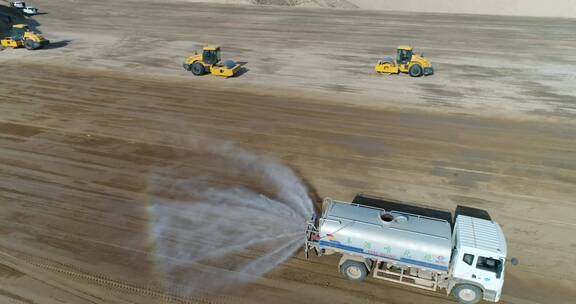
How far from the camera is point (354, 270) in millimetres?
11875

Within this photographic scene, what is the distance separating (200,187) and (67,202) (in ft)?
16.8

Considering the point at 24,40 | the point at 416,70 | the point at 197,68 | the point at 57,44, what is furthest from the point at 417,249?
the point at 57,44

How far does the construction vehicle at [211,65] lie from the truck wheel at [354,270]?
2139 centimetres

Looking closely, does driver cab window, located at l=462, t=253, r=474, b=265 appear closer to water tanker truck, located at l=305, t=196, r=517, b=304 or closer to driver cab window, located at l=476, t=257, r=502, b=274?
water tanker truck, located at l=305, t=196, r=517, b=304

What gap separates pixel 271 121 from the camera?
918 inches

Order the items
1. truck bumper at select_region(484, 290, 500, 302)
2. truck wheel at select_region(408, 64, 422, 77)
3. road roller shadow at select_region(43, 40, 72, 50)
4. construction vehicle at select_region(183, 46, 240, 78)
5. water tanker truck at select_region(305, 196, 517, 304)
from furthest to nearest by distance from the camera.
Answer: road roller shadow at select_region(43, 40, 72, 50), truck wheel at select_region(408, 64, 422, 77), construction vehicle at select_region(183, 46, 240, 78), truck bumper at select_region(484, 290, 500, 302), water tanker truck at select_region(305, 196, 517, 304)

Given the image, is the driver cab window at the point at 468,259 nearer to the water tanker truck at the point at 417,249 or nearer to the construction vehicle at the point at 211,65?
the water tanker truck at the point at 417,249

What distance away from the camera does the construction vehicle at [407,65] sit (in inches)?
1202

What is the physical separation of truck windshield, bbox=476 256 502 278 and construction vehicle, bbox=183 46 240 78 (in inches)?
919

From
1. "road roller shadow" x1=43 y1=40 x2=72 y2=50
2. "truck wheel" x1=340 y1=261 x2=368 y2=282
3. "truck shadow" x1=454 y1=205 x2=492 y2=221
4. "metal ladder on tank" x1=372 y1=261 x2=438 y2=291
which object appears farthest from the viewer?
"road roller shadow" x1=43 y1=40 x2=72 y2=50

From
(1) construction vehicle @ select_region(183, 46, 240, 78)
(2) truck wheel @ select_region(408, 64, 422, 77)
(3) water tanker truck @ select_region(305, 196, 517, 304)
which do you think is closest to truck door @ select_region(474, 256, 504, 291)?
(3) water tanker truck @ select_region(305, 196, 517, 304)

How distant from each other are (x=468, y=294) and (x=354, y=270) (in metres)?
3.15

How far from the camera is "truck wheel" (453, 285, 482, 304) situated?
1095 cm

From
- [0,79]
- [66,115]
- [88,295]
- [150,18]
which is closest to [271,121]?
[66,115]
